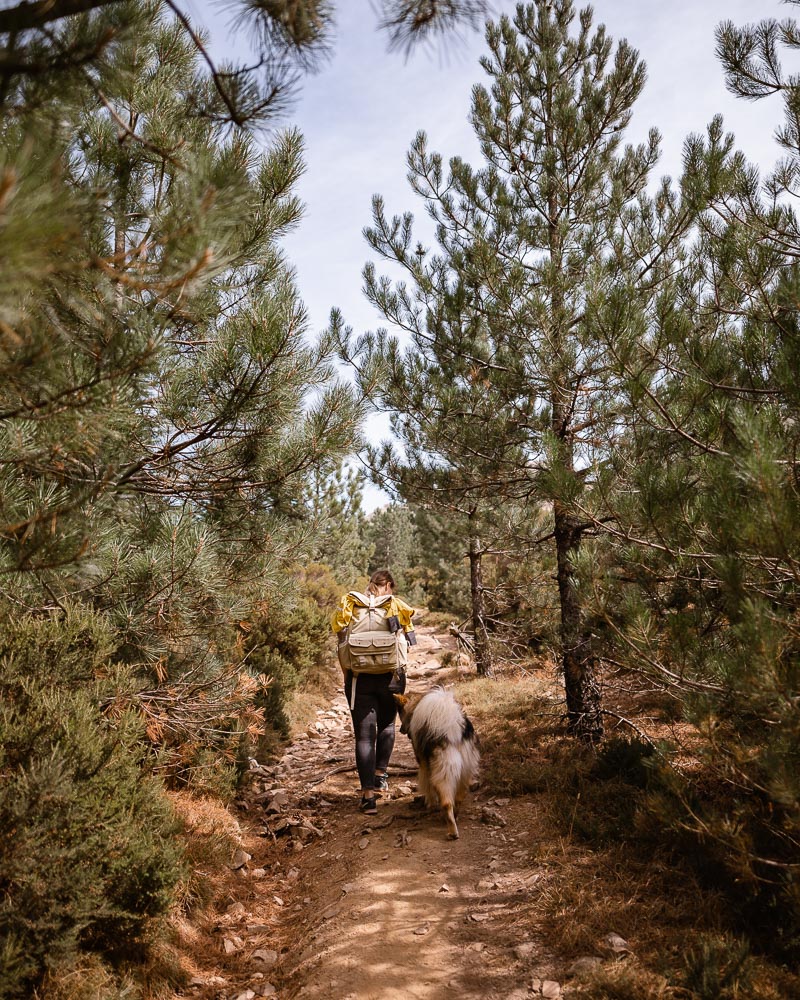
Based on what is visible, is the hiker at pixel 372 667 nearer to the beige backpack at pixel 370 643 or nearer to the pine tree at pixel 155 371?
the beige backpack at pixel 370 643

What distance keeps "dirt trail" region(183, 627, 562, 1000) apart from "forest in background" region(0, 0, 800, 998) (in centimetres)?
69

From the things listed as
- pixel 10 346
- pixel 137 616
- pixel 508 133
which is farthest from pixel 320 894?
pixel 508 133

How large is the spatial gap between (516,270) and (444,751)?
447 centimetres

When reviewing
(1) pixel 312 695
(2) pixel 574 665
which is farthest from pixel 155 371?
(1) pixel 312 695

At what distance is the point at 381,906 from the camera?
3793 millimetres

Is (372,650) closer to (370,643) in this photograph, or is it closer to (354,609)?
(370,643)

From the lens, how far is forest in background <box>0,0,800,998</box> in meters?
2.23

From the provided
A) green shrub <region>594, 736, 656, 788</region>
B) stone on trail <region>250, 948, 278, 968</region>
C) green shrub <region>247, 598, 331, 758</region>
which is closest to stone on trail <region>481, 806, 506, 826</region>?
green shrub <region>594, 736, 656, 788</region>

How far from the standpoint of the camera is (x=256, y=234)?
12.5ft

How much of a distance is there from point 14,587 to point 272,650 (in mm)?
6367

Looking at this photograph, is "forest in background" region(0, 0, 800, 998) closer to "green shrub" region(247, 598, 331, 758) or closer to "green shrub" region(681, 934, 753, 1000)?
"green shrub" region(681, 934, 753, 1000)

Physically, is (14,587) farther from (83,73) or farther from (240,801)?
(240,801)

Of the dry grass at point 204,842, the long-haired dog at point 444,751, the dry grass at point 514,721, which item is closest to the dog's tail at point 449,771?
the long-haired dog at point 444,751

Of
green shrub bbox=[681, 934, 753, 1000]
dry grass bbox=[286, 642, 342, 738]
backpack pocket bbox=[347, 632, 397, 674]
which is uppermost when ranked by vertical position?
backpack pocket bbox=[347, 632, 397, 674]
